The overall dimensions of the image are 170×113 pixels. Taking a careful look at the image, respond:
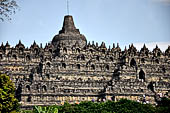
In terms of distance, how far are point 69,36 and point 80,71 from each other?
414 inches

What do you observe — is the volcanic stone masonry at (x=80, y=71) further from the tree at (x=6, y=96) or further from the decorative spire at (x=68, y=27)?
the tree at (x=6, y=96)

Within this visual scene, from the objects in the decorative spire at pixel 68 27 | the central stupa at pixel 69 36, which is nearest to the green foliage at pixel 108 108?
the central stupa at pixel 69 36

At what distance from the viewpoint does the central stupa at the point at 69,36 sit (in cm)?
8800

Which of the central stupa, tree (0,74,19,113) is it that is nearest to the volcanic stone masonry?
the central stupa

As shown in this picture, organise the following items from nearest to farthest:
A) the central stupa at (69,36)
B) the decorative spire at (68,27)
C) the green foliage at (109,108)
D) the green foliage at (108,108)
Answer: the green foliage at (109,108) < the green foliage at (108,108) < the central stupa at (69,36) < the decorative spire at (68,27)

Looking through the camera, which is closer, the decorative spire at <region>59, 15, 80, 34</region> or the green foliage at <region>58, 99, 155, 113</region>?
the green foliage at <region>58, 99, 155, 113</region>

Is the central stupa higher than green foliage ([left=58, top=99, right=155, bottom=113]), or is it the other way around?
the central stupa

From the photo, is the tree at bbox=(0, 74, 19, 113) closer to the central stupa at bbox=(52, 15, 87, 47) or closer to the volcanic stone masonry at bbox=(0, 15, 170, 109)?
the volcanic stone masonry at bbox=(0, 15, 170, 109)

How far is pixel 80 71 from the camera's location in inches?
3184

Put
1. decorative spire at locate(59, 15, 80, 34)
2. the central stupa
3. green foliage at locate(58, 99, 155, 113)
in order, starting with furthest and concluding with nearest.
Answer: decorative spire at locate(59, 15, 80, 34) → the central stupa → green foliage at locate(58, 99, 155, 113)

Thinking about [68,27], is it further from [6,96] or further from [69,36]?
[6,96]

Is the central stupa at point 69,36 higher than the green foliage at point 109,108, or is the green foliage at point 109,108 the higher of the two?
the central stupa at point 69,36

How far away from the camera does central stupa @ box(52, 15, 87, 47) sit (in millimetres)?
88000

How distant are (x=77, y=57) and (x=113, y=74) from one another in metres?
6.93
